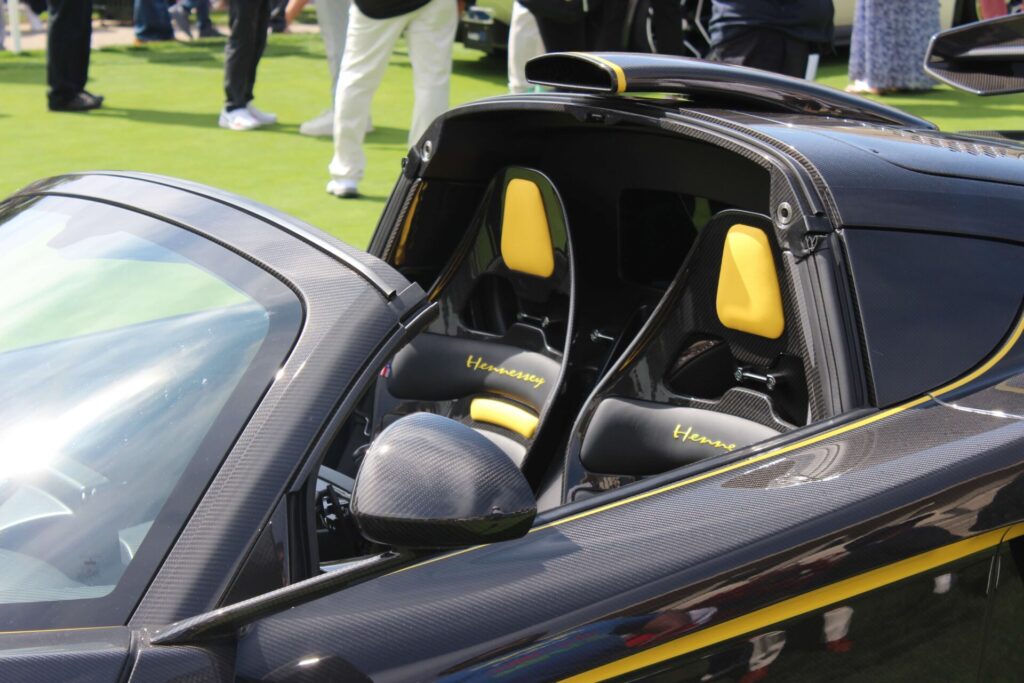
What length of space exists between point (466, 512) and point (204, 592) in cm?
29

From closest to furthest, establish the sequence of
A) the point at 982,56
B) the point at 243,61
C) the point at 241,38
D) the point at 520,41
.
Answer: the point at 982,56 → the point at 520,41 → the point at 241,38 → the point at 243,61

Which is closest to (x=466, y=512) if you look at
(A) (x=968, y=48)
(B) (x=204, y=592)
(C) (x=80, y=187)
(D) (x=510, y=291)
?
(B) (x=204, y=592)

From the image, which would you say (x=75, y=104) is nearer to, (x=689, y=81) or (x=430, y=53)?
(x=430, y=53)

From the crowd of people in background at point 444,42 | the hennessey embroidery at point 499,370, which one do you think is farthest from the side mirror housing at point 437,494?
the crowd of people in background at point 444,42

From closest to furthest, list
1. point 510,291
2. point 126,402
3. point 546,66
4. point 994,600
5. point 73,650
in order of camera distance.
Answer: point 73,650
point 126,402
point 994,600
point 546,66
point 510,291

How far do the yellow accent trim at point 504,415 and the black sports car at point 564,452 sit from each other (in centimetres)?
8

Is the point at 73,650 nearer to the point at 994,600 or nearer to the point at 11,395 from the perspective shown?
the point at 11,395

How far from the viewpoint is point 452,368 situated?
9.14 feet

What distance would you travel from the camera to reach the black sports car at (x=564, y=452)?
1.37 m

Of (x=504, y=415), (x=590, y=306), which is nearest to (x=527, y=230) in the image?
(x=590, y=306)

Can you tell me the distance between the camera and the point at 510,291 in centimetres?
289

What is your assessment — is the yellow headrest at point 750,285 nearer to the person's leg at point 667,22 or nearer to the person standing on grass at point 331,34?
the person's leg at point 667,22

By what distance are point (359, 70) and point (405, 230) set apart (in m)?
3.69

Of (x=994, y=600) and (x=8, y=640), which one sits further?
(x=994, y=600)
